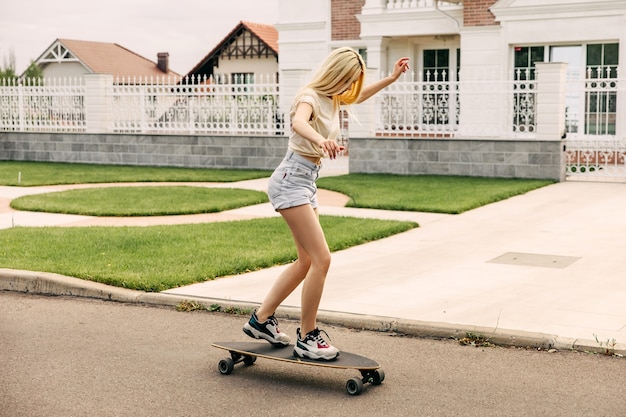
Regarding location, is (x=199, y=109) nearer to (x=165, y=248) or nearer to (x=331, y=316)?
(x=165, y=248)

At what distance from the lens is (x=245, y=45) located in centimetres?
4306

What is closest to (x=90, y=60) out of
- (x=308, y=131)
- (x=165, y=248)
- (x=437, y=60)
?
(x=437, y=60)

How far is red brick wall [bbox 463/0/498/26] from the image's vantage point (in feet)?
73.5

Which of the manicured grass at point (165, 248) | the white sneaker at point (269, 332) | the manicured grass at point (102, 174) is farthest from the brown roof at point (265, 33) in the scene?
the white sneaker at point (269, 332)

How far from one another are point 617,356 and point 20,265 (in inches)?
208

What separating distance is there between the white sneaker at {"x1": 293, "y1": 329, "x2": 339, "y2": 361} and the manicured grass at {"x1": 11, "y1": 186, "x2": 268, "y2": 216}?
7302mm

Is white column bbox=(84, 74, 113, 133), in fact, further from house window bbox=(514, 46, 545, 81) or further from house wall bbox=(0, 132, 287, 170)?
house window bbox=(514, 46, 545, 81)

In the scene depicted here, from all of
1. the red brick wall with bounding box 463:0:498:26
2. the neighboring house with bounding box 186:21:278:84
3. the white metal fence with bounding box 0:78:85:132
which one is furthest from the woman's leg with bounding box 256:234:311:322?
the neighboring house with bounding box 186:21:278:84

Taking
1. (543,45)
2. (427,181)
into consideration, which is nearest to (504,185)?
(427,181)

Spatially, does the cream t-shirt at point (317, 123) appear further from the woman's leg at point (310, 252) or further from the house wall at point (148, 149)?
the house wall at point (148, 149)

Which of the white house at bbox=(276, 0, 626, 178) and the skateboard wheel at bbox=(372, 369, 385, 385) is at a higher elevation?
the white house at bbox=(276, 0, 626, 178)

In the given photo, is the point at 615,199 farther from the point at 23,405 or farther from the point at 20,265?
the point at 23,405

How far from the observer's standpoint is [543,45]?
21.9 m

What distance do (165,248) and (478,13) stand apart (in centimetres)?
1512
